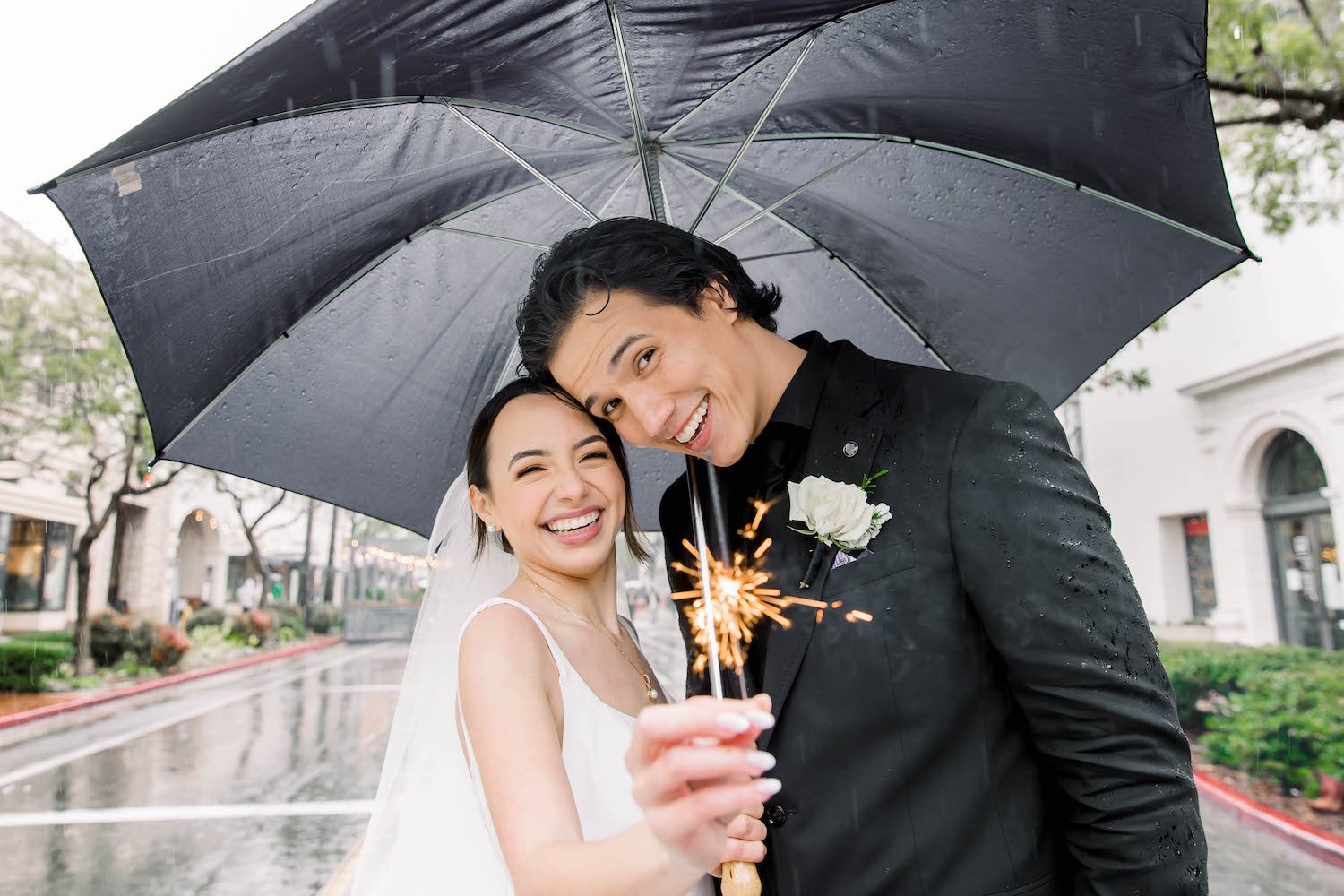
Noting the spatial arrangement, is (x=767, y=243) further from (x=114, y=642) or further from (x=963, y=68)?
(x=114, y=642)

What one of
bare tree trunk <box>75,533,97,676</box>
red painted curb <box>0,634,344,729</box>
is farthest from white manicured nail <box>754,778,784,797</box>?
bare tree trunk <box>75,533,97,676</box>

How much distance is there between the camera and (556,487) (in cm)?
232

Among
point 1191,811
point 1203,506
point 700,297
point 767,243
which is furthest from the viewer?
point 1203,506

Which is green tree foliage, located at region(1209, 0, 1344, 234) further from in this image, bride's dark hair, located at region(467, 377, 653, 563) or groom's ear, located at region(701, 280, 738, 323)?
bride's dark hair, located at region(467, 377, 653, 563)

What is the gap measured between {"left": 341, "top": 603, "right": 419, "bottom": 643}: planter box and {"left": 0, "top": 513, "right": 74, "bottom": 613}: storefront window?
1110cm

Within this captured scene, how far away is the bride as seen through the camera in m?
1.55

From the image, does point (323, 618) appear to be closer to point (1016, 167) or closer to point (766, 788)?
point (1016, 167)

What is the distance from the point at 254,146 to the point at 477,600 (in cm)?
146

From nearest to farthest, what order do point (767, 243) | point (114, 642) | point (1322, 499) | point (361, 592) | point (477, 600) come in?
point (477, 600), point (767, 243), point (1322, 499), point (114, 642), point (361, 592)

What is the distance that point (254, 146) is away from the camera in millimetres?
2174

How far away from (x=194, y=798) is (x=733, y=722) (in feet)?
32.2

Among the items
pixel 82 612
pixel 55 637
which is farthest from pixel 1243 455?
pixel 55 637

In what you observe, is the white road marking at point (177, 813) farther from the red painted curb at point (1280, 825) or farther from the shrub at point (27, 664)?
the shrub at point (27, 664)

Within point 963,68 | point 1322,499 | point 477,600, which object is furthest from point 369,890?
point 1322,499
